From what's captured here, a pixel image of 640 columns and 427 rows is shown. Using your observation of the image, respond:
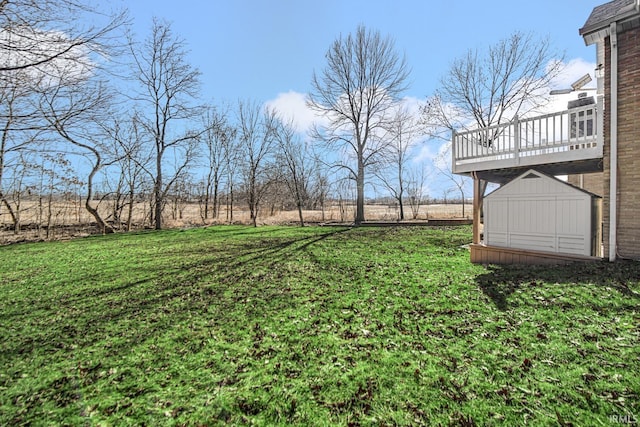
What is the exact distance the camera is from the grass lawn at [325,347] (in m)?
2.20

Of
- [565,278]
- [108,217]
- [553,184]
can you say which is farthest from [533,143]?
[108,217]

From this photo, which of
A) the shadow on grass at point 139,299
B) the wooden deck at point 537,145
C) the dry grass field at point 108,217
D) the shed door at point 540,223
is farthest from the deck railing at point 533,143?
the dry grass field at point 108,217

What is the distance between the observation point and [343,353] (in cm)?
300

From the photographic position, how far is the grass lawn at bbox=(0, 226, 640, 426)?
2.20m

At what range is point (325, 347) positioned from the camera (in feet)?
10.3

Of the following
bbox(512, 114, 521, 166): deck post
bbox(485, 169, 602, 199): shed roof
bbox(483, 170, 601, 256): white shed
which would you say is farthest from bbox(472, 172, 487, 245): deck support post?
bbox(512, 114, 521, 166): deck post

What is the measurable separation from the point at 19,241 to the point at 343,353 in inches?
549

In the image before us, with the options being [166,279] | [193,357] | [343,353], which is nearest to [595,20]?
[343,353]

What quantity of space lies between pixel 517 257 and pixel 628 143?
296cm

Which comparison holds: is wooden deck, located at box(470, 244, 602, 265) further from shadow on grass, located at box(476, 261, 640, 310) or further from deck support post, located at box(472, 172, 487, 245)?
deck support post, located at box(472, 172, 487, 245)

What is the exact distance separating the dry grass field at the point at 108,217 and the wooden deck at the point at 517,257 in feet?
40.6

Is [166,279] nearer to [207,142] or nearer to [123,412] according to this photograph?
[123,412]

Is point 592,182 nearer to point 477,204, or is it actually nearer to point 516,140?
point 477,204

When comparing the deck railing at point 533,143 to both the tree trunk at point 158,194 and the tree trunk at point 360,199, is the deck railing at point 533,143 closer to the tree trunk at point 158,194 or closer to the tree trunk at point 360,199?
the tree trunk at point 360,199
